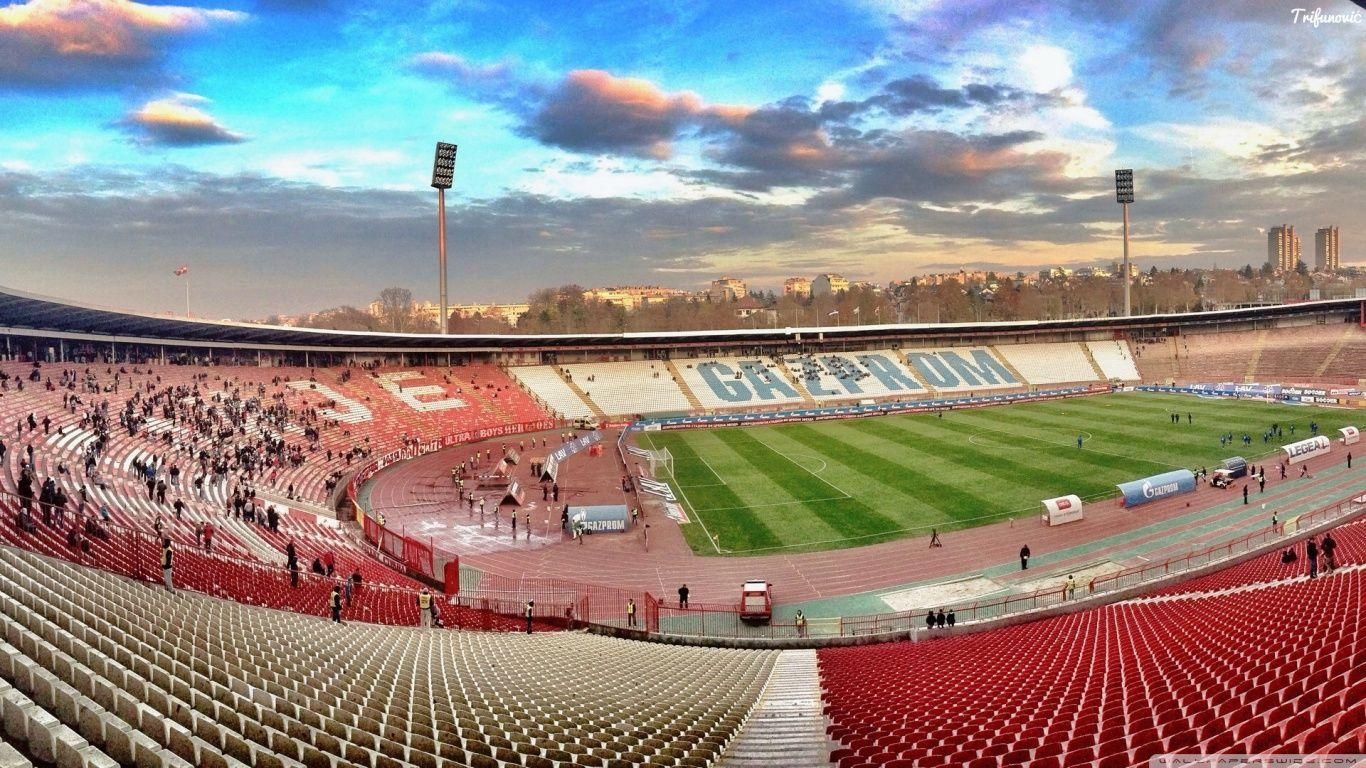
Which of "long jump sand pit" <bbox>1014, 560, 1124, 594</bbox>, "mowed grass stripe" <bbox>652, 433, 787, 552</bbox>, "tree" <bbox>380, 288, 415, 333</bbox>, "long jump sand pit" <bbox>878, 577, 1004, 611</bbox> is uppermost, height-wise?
"tree" <bbox>380, 288, 415, 333</bbox>

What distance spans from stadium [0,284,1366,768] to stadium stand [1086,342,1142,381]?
31.4ft

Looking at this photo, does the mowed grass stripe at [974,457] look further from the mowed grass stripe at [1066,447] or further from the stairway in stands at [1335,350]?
the stairway in stands at [1335,350]

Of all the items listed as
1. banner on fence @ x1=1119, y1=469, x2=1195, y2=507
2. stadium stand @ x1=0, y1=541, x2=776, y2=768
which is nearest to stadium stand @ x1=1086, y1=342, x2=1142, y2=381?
banner on fence @ x1=1119, y1=469, x2=1195, y2=507

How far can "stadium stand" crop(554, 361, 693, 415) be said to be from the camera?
6250 cm

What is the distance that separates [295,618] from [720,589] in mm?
12942

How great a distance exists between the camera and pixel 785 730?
976cm

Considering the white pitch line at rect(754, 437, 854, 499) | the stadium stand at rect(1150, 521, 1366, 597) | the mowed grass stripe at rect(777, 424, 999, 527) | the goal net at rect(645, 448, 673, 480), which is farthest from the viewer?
the goal net at rect(645, 448, 673, 480)

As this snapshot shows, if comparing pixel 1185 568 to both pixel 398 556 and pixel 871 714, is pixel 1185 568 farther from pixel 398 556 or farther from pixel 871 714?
pixel 398 556

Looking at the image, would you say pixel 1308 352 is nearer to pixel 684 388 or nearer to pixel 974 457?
pixel 974 457

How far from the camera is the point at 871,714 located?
997 cm

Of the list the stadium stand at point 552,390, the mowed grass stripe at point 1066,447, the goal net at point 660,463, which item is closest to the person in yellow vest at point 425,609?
the goal net at point 660,463

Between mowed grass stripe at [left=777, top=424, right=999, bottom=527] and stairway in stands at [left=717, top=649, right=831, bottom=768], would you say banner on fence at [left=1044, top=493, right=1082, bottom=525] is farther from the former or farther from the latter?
stairway in stands at [left=717, top=649, right=831, bottom=768]

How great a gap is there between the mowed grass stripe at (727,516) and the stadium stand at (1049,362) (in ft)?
153

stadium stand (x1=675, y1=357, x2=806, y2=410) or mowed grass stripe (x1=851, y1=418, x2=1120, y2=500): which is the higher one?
stadium stand (x1=675, y1=357, x2=806, y2=410)
